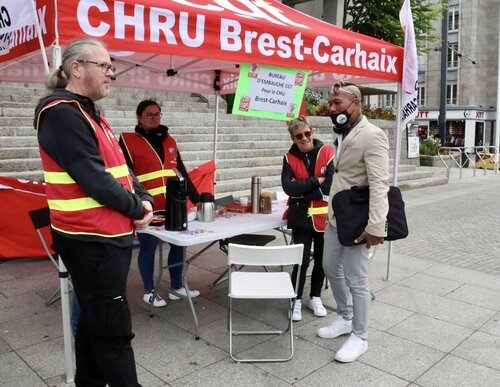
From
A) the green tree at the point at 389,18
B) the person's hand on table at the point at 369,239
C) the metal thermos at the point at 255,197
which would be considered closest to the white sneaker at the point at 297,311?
the metal thermos at the point at 255,197

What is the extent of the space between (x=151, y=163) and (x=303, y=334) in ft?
6.16

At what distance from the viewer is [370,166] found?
304cm

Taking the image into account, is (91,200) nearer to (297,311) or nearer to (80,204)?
(80,204)

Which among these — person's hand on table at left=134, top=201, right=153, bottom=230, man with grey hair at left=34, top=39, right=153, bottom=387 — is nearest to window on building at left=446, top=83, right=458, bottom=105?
person's hand on table at left=134, top=201, right=153, bottom=230

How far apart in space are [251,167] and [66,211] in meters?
8.21

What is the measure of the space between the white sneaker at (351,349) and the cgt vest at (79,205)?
183 cm

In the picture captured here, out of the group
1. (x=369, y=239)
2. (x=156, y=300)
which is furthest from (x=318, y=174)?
(x=156, y=300)

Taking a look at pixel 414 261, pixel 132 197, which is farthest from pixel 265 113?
pixel 414 261

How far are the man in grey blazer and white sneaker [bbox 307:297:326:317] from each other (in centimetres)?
54

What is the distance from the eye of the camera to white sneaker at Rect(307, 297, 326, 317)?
13.1ft

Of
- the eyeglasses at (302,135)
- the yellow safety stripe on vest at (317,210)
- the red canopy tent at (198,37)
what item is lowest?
the yellow safety stripe on vest at (317,210)

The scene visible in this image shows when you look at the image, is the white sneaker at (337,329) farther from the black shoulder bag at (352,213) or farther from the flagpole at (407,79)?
the flagpole at (407,79)

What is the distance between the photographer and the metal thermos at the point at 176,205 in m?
3.55

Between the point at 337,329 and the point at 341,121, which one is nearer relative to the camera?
the point at 341,121
